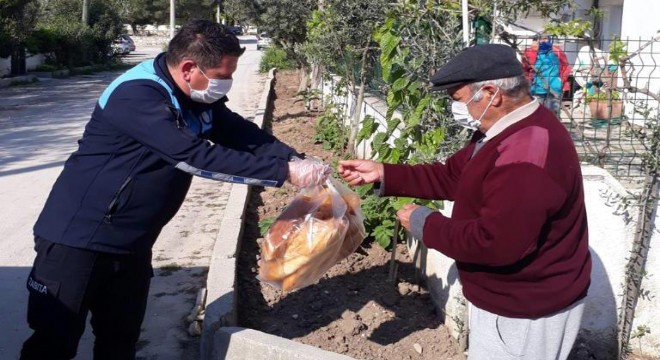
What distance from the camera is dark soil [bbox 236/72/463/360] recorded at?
14.1 ft

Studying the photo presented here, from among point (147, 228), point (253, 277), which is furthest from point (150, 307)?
point (147, 228)

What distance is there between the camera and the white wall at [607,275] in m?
4.11

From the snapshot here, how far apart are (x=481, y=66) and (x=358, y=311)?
98.7 inches

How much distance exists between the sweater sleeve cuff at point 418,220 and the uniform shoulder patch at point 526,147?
15.0 inches

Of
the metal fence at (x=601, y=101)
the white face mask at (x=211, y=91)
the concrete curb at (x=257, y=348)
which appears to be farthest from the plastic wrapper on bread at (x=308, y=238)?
the metal fence at (x=601, y=101)

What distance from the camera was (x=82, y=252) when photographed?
10.3ft

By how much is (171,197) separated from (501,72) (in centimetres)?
154

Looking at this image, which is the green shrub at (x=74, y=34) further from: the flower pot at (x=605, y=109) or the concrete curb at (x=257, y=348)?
the flower pot at (x=605, y=109)

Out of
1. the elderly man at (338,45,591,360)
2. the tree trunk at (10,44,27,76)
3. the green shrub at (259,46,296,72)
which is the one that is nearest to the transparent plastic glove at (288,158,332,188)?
the elderly man at (338,45,591,360)

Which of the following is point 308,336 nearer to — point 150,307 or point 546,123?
point 150,307

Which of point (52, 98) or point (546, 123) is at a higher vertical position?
point (546, 123)

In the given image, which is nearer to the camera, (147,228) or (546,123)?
(546,123)

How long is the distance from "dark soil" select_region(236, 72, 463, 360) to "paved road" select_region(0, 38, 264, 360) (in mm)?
450

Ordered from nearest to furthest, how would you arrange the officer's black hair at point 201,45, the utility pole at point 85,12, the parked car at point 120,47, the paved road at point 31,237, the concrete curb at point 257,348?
1. the officer's black hair at point 201,45
2. the concrete curb at point 257,348
3. the paved road at point 31,237
4. the utility pole at point 85,12
5. the parked car at point 120,47
